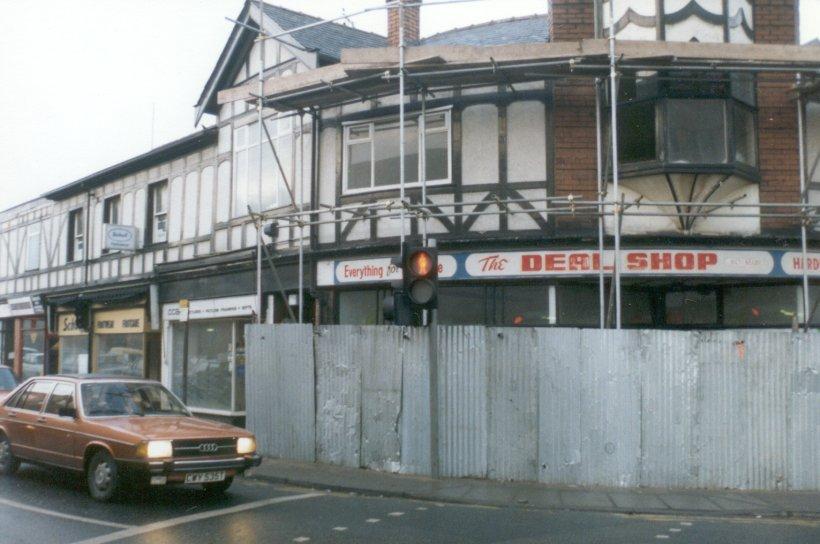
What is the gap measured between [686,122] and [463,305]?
4.83 meters

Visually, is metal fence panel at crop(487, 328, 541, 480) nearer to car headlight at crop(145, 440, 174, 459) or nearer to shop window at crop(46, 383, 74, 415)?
car headlight at crop(145, 440, 174, 459)

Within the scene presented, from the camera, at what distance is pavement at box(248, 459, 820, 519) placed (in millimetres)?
9922

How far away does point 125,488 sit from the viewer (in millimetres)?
10375

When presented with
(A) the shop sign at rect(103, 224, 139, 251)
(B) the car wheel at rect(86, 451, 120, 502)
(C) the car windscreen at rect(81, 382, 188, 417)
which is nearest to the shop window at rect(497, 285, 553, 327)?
(C) the car windscreen at rect(81, 382, 188, 417)

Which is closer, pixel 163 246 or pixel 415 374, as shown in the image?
pixel 415 374

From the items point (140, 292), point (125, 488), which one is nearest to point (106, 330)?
point (140, 292)

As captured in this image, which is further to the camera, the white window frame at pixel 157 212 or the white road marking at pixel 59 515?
the white window frame at pixel 157 212

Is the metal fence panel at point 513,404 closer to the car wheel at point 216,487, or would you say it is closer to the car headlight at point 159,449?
the car wheel at point 216,487

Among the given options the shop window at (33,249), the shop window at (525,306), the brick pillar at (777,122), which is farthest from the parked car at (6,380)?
the brick pillar at (777,122)

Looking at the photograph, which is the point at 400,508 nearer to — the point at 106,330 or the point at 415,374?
the point at 415,374

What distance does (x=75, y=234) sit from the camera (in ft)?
84.7

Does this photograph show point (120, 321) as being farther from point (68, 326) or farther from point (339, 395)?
point (339, 395)

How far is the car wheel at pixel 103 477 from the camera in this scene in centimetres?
977

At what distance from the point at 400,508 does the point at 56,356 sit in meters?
19.5
